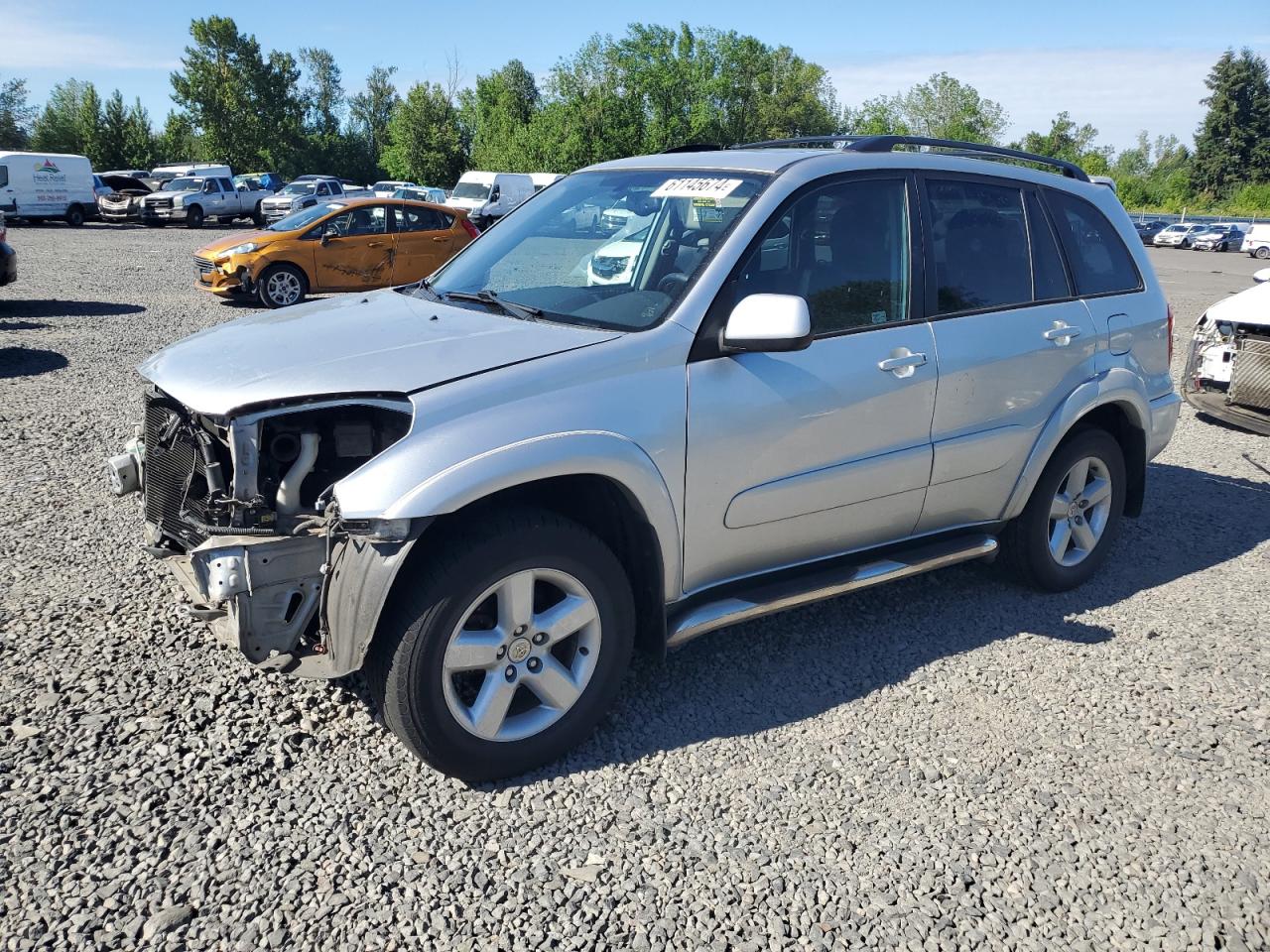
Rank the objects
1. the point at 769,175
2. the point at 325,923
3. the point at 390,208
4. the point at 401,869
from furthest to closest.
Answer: the point at 390,208, the point at 769,175, the point at 401,869, the point at 325,923

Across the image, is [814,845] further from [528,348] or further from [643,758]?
[528,348]

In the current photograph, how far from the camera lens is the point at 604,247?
3.93 meters

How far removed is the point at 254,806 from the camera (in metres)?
3.02

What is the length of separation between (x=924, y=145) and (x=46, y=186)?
3573 centimetres

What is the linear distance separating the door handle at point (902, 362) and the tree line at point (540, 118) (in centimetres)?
5675

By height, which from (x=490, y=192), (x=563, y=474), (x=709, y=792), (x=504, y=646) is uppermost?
(x=490, y=192)

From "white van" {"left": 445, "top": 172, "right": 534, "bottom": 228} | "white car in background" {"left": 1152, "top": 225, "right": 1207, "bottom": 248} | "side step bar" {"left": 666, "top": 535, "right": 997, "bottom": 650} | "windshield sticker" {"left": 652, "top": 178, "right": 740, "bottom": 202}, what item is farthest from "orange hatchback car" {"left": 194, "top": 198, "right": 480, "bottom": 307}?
"white car in background" {"left": 1152, "top": 225, "right": 1207, "bottom": 248}

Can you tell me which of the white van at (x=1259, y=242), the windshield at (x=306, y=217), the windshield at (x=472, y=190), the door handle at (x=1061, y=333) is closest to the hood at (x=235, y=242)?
the windshield at (x=306, y=217)

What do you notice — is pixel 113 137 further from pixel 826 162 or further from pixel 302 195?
pixel 826 162

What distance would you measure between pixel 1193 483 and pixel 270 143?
73.0 meters

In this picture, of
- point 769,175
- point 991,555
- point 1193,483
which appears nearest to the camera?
point 769,175

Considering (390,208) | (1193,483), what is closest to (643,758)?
(1193,483)

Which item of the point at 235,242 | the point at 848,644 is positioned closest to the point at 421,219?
the point at 235,242

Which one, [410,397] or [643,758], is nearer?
[410,397]
